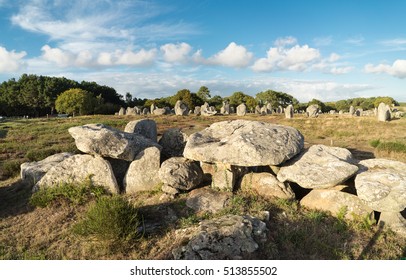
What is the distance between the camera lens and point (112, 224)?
7035 millimetres

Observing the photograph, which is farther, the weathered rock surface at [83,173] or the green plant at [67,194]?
the weathered rock surface at [83,173]

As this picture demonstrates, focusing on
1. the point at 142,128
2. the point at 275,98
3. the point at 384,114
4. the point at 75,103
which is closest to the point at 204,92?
the point at 275,98

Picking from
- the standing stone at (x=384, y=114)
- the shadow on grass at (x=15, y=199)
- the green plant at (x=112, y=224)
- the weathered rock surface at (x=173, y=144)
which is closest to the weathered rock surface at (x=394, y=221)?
the green plant at (x=112, y=224)

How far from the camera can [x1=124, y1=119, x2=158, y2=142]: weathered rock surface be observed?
13.2m

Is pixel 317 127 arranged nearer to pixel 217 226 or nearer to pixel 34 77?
pixel 217 226

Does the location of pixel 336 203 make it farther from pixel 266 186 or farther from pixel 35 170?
pixel 35 170

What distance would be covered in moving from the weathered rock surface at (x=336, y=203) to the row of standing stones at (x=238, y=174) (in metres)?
0.02

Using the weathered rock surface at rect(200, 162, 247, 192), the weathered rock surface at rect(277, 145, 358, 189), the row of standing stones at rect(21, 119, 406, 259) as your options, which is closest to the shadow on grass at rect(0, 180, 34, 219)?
the row of standing stones at rect(21, 119, 406, 259)

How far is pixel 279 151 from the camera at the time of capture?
923 centimetres

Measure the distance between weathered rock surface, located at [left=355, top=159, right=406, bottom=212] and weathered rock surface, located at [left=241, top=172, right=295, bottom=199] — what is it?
6.43 feet

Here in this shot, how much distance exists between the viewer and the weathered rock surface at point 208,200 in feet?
27.9

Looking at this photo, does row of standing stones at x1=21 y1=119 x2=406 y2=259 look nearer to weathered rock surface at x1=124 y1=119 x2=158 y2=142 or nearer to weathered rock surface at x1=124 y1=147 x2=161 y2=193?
weathered rock surface at x1=124 y1=147 x2=161 y2=193

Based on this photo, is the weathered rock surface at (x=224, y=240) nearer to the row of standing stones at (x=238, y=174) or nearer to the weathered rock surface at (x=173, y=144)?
the row of standing stones at (x=238, y=174)
